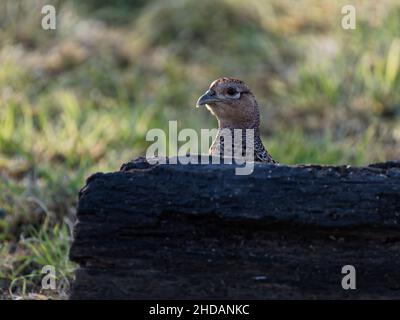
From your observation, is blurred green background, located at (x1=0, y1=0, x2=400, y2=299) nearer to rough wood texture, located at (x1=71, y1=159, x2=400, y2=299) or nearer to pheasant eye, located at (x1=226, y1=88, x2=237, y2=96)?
pheasant eye, located at (x1=226, y1=88, x2=237, y2=96)

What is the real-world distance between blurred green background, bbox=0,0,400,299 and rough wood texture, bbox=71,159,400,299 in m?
1.68

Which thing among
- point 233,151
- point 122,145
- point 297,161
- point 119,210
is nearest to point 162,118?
point 122,145

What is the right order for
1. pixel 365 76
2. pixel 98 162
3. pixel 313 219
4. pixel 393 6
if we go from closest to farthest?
pixel 313 219 < pixel 98 162 < pixel 365 76 < pixel 393 6

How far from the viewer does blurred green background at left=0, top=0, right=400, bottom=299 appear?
280 inches

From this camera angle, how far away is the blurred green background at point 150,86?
23.3ft

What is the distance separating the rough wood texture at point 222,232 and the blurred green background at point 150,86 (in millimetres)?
1678

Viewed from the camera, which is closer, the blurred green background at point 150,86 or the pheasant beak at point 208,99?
the pheasant beak at point 208,99

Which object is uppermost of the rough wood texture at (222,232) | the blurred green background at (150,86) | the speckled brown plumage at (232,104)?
the blurred green background at (150,86)

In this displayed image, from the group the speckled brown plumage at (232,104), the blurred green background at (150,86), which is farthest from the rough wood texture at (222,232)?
the speckled brown plumage at (232,104)

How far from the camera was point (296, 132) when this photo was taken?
9.01m

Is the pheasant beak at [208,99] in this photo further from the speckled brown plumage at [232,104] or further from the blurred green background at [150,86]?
the blurred green background at [150,86]

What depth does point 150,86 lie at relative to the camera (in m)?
10.5

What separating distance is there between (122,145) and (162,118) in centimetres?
107

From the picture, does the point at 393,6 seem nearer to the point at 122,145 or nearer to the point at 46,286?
the point at 122,145
